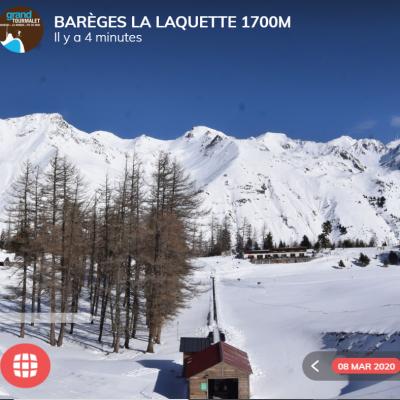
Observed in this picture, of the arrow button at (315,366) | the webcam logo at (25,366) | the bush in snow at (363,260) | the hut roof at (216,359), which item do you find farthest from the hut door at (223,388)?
the bush in snow at (363,260)

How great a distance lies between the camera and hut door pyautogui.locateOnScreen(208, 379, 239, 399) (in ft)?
64.9

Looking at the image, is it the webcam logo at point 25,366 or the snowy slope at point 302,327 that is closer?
the webcam logo at point 25,366

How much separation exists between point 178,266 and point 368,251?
91884mm

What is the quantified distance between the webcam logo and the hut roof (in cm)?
685

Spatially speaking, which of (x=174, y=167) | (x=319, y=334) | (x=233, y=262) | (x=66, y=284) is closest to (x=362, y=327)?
(x=319, y=334)

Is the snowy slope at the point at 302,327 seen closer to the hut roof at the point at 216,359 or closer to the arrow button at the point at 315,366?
the arrow button at the point at 315,366

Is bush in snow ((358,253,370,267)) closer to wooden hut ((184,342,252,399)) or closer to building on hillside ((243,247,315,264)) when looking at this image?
building on hillside ((243,247,315,264))

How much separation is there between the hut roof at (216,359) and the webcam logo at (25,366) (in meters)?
6.85

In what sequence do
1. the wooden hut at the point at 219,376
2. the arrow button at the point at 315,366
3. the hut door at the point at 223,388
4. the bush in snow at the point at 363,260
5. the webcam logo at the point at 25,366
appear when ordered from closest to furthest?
the webcam logo at the point at 25,366 → the arrow button at the point at 315,366 → the wooden hut at the point at 219,376 → the hut door at the point at 223,388 → the bush in snow at the point at 363,260

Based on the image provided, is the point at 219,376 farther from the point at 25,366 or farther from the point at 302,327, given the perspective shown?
the point at 302,327

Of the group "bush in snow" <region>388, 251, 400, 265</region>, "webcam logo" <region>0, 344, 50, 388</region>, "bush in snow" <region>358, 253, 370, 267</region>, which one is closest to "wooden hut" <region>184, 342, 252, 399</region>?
"webcam logo" <region>0, 344, 50, 388</region>

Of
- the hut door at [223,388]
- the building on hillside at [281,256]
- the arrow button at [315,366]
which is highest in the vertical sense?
the building on hillside at [281,256]

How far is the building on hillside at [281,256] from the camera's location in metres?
99.6

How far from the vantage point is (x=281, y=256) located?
10731cm
